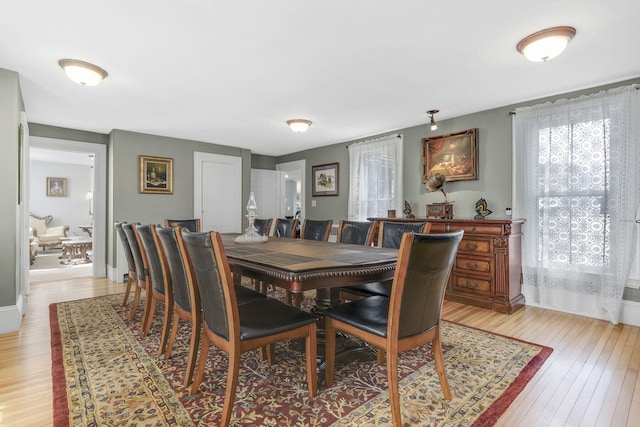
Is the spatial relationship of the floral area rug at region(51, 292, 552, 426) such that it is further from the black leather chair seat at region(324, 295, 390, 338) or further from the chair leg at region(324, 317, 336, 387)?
the black leather chair seat at region(324, 295, 390, 338)

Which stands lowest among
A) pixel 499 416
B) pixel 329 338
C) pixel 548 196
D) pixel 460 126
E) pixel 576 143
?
pixel 499 416

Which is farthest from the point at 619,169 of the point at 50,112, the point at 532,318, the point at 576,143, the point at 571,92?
the point at 50,112

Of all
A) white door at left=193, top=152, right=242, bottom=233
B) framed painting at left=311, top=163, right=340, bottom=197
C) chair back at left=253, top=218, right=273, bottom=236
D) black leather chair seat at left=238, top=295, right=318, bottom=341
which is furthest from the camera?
framed painting at left=311, top=163, right=340, bottom=197

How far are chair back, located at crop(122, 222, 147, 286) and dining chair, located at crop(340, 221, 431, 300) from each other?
1.80 meters

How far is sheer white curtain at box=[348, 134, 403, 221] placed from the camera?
482cm

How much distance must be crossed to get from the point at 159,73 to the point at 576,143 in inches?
161

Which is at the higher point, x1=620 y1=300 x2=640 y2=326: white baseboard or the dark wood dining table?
the dark wood dining table

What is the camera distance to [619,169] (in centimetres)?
296

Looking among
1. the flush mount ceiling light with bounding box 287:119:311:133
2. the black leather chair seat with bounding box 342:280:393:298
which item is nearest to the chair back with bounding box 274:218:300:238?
the flush mount ceiling light with bounding box 287:119:311:133

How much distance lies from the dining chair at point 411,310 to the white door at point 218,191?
4.62 meters

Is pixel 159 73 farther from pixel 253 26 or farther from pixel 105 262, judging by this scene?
pixel 105 262

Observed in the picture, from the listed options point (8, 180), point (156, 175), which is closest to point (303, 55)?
point (8, 180)

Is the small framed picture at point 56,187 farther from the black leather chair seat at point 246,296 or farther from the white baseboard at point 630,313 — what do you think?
the white baseboard at point 630,313

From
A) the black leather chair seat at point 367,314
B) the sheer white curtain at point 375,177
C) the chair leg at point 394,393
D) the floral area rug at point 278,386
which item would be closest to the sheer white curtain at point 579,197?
the floral area rug at point 278,386
